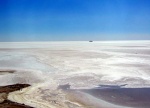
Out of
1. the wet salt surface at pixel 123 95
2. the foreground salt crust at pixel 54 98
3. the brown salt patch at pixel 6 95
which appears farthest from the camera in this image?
the wet salt surface at pixel 123 95

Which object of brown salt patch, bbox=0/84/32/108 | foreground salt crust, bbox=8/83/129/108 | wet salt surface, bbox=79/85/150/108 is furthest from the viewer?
wet salt surface, bbox=79/85/150/108

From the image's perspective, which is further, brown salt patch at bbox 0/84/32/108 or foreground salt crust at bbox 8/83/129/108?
foreground salt crust at bbox 8/83/129/108

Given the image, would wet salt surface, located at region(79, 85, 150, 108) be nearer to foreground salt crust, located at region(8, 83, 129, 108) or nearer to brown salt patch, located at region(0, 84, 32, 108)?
foreground salt crust, located at region(8, 83, 129, 108)

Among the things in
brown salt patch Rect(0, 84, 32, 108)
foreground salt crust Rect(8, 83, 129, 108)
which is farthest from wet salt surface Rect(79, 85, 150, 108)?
brown salt patch Rect(0, 84, 32, 108)

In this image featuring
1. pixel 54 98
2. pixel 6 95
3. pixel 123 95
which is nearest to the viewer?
pixel 6 95

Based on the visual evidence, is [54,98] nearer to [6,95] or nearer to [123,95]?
[6,95]

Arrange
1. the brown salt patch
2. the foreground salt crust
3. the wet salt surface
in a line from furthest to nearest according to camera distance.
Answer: the wet salt surface, the foreground salt crust, the brown salt patch

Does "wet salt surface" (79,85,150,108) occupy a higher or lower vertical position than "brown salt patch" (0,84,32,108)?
lower

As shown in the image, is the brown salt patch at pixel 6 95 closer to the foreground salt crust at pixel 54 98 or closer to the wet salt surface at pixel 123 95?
the foreground salt crust at pixel 54 98

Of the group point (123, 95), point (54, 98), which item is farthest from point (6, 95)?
point (123, 95)

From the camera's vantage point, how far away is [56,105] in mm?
9609

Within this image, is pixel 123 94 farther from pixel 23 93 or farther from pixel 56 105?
pixel 23 93

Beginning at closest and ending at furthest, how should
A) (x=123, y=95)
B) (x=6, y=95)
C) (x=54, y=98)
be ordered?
(x=6, y=95)
(x=54, y=98)
(x=123, y=95)

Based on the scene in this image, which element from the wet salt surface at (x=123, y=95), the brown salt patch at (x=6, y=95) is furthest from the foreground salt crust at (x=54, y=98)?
the wet salt surface at (x=123, y=95)
